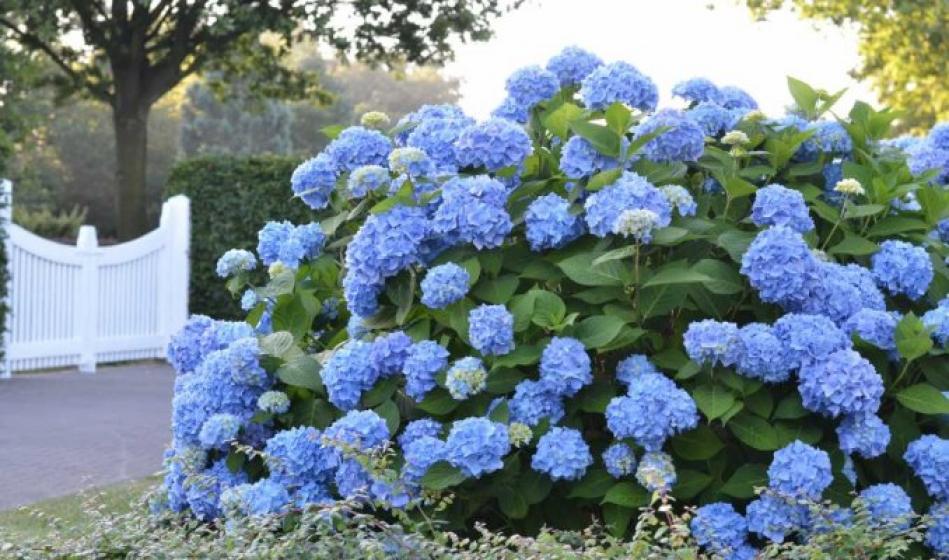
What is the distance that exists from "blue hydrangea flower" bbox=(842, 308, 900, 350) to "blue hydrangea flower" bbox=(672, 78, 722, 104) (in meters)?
1.24

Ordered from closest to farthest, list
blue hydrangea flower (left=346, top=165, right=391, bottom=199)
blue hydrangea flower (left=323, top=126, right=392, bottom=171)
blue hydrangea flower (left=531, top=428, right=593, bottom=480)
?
blue hydrangea flower (left=531, top=428, right=593, bottom=480) < blue hydrangea flower (left=346, top=165, right=391, bottom=199) < blue hydrangea flower (left=323, top=126, right=392, bottom=171)

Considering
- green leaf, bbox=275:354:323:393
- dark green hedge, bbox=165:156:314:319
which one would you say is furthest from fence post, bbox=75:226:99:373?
green leaf, bbox=275:354:323:393

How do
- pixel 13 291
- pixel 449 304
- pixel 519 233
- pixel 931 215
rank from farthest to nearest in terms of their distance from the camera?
pixel 13 291
pixel 931 215
pixel 519 233
pixel 449 304

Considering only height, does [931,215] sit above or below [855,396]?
above

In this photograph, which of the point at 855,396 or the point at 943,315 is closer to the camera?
the point at 855,396

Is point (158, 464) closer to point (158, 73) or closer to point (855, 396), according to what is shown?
point (855, 396)

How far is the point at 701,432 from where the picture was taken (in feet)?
11.9

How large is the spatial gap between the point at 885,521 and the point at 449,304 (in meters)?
1.36

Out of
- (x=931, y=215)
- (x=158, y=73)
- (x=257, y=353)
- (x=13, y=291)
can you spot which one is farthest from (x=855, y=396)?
(x=158, y=73)

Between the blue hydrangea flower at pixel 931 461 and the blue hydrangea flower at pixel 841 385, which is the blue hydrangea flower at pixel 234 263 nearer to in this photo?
the blue hydrangea flower at pixel 841 385

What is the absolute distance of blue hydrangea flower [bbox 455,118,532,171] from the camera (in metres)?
3.85

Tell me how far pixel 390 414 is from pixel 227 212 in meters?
13.1

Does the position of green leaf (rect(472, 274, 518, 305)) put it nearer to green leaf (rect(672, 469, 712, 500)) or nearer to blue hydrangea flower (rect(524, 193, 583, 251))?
blue hydrangea flower (rect(524, 193, 583, 251))

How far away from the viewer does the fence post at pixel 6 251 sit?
496 inches
